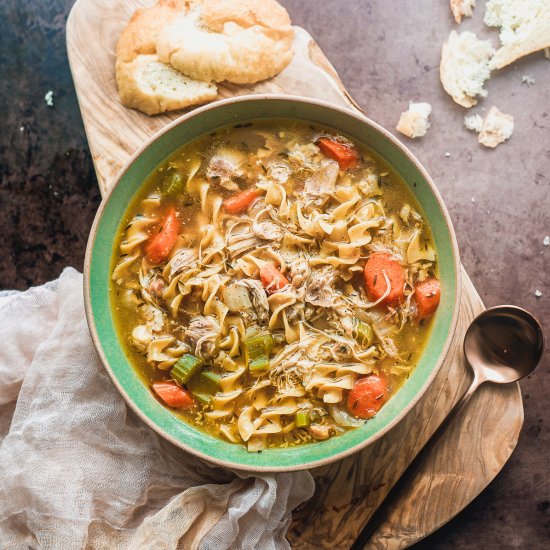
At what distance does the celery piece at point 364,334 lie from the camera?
4602 millimetres

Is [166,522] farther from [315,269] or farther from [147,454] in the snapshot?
[315,269]

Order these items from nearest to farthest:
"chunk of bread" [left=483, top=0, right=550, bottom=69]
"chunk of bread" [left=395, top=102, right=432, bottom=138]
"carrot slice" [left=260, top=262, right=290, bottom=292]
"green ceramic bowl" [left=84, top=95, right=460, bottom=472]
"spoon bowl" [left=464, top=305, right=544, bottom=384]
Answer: "green ceramic bowl" [left=84, top=95, right=460, bottom=472] < "carrot slice" [left=260, top=262, right=290, bottom=292] < "spoon bowl" [left=464, top=305, right=544, bottom=384] < "chunk of bread" [left=483, top=0, right=550, bottom=69] < "chunk of bread" [left=395, top=102, right=432, bottom=138]

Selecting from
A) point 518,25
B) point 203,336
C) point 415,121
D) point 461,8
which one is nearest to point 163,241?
point 203,336

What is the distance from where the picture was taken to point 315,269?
4750 mm

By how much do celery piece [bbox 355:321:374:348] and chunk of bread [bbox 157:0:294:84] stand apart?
2.00 m

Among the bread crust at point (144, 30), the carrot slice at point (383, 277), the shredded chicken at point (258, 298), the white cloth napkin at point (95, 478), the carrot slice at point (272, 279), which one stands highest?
the bread crust at point (144, 30)

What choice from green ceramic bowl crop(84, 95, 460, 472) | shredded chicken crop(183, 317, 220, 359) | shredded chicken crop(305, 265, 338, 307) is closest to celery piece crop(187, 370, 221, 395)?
shredded chicken crop(183, 317, 220, 359)

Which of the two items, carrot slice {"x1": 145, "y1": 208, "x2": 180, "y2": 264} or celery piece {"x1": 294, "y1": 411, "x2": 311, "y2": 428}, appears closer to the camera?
celery piece {"x1": 294, "y1": 411, "x2": 311, "y2": 428}

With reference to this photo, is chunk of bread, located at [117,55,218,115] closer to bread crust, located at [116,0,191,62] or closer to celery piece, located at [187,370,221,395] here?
bread crust, located at [116,0,191,62]

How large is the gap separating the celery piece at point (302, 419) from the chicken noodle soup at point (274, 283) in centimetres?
1

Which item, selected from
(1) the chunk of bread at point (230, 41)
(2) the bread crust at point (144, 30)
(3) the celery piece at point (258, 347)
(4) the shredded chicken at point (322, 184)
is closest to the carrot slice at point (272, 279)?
(3) the celery piece at point (258, 347)

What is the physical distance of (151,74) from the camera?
4.84 m

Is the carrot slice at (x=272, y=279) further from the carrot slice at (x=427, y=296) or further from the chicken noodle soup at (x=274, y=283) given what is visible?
the carrot slice at (x=427, y=296)

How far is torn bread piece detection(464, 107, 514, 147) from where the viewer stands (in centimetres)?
534
